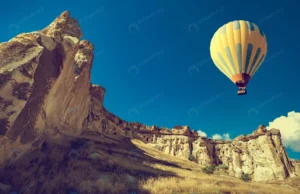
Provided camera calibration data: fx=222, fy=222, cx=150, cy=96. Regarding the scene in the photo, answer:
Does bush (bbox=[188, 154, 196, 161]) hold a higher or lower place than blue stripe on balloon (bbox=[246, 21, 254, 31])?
lower

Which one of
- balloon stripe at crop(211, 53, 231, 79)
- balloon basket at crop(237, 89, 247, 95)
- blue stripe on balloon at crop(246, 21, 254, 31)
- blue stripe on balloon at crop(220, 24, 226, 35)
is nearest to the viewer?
balloon basket at crop(237, 89, 247, 95)

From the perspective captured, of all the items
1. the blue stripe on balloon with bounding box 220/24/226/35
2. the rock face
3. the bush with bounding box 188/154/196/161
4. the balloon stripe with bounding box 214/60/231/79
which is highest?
the blue stripe on balloon with bounding box 220/24/226/35

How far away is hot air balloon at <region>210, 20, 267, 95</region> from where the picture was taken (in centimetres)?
2839

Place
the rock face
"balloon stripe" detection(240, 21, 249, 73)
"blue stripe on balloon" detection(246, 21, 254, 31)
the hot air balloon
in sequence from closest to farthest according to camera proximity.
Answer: the rock face → "balloon stripe" detection(240, 21, 249, 73) → the hot air balloon → "blue stripe on balloon" detection(246, 21, 254, 31)

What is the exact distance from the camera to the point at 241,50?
28328 mm

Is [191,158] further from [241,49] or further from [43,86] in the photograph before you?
[43,86]

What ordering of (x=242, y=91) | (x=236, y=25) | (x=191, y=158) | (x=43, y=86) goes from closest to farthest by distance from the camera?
(x=43, y=86) < (x=242, y=91) < (x=236, y=25) < (x=191, y=158)

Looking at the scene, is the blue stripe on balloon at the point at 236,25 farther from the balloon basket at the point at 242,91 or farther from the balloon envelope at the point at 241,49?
the balloon basket at the point at 242,91

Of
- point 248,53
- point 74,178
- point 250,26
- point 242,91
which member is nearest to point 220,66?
point 248,53

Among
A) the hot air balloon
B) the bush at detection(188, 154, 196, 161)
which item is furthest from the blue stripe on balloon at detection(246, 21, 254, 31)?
the bush at detection(188, 154, 196, 161)

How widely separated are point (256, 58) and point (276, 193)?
18.0m

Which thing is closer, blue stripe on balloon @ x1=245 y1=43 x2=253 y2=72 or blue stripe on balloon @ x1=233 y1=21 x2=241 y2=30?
blue stripe on balloon @ x1=245 y1=43 x2=253 y2=72

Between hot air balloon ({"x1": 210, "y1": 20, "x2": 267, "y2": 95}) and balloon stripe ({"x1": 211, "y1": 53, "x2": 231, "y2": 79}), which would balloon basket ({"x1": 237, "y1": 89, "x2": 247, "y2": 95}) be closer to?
hot air balloon ({"x1": 210, "y1": 20, "x2": 267, "y2": 95})

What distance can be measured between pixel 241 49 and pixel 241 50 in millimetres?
132
